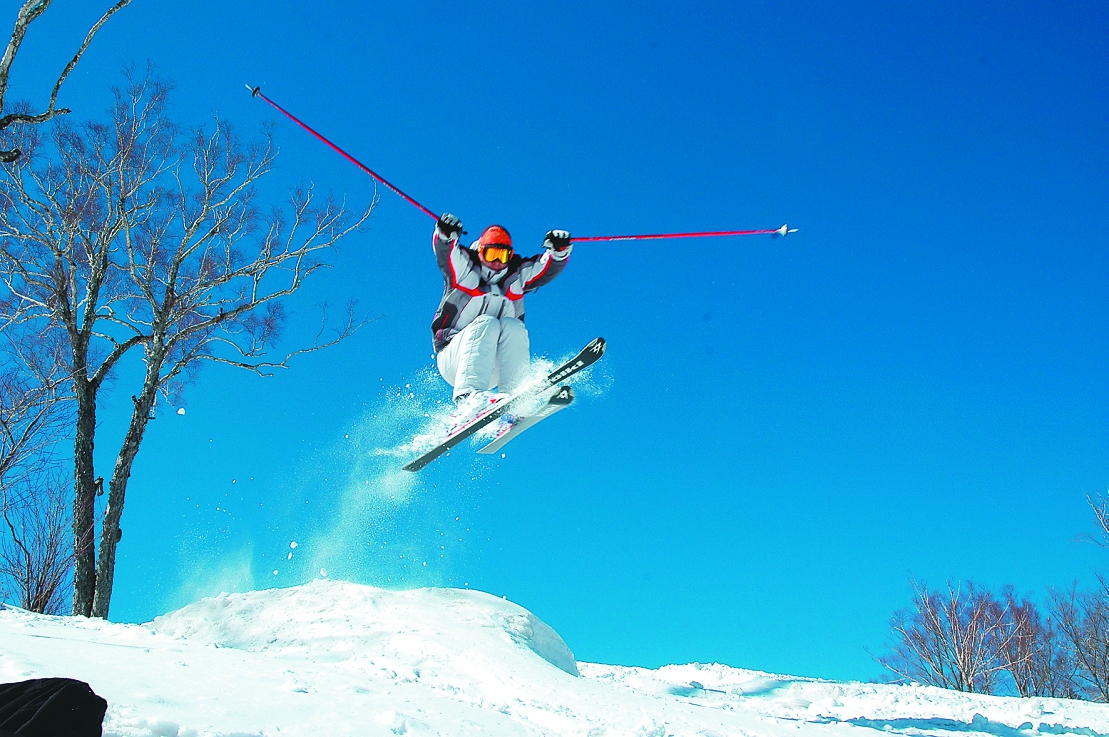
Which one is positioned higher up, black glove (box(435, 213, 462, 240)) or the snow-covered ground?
black glove (box(435, 213, 462, 240))

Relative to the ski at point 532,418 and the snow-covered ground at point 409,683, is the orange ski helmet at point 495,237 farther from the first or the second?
the snow-covered ground at point 409,683

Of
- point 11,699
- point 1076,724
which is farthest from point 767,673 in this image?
point 11,699

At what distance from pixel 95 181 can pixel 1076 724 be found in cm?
1193

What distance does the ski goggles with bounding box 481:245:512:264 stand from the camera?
21.9 ft

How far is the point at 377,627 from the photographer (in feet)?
19.2

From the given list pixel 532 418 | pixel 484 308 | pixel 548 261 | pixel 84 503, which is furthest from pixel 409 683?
pixel 84 503

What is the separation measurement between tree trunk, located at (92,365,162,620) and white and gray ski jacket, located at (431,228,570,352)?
13.9 ft

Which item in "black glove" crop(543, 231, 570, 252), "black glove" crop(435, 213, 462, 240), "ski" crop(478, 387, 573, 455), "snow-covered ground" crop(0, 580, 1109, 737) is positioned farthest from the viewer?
"black glove" crop(543, 231, 570, 252)

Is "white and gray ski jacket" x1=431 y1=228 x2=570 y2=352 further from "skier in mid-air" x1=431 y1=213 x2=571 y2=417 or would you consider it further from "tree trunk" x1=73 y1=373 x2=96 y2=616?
"tree trunk" x1=73 y1=373 x2=96 y2=616

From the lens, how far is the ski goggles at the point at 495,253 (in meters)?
6.67

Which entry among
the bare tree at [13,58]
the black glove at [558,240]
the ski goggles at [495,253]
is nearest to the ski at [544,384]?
the black glove at [558,240]

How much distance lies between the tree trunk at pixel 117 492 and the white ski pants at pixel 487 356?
4199mm

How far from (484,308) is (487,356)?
461 millimetres

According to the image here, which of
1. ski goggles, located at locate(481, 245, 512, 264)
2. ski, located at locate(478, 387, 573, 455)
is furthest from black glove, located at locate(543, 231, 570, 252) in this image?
ski, located at locate(478, 387, 573, 455)
